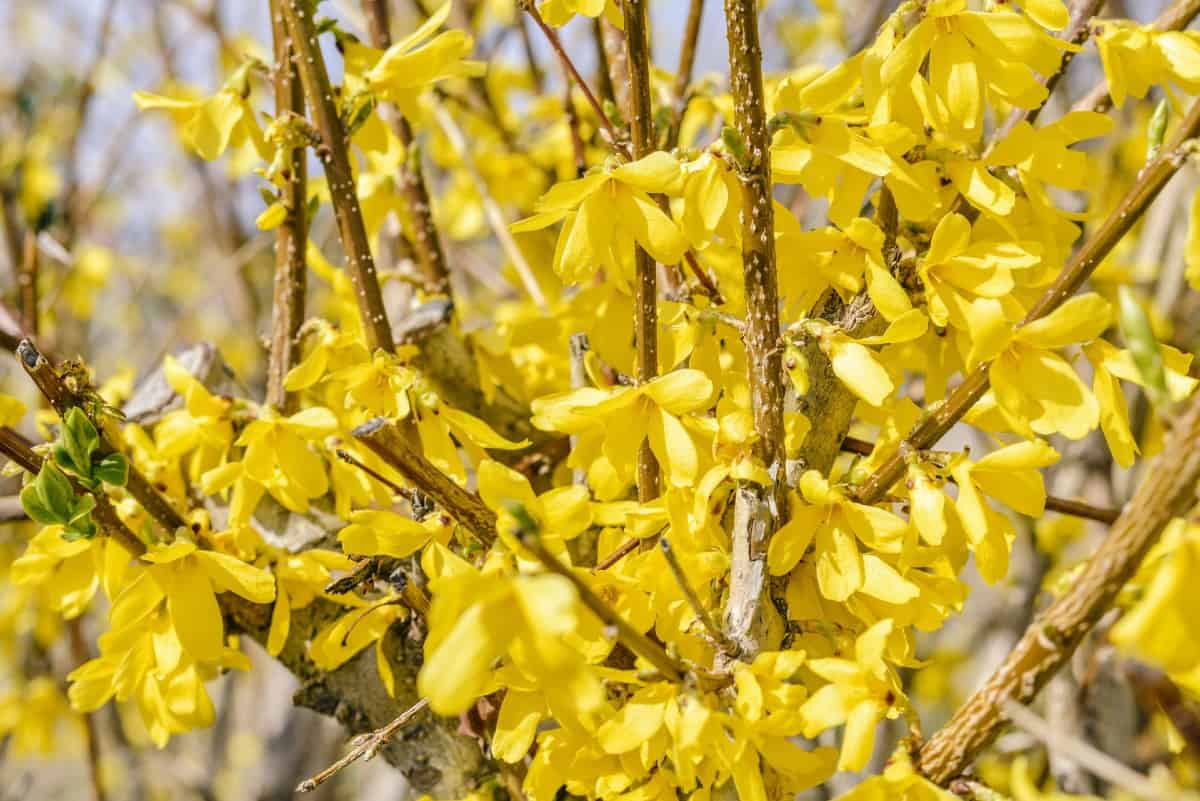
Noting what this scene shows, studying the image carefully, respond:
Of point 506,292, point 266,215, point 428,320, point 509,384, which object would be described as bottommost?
point 506,292

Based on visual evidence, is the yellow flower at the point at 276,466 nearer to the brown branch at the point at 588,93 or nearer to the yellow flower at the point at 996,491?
the brown branch at the point at 588,93

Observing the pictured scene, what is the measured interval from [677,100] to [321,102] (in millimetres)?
611

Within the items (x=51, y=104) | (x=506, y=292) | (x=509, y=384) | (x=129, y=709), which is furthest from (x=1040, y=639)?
(x=129, y=709)

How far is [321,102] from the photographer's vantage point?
109cm

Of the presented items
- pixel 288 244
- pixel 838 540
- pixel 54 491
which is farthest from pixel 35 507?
pixel 838 540

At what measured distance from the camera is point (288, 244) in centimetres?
122

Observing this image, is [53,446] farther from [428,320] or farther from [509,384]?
[509,384]

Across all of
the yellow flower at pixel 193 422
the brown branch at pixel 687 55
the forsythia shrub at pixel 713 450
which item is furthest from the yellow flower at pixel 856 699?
the brown branch at pixel 687 55

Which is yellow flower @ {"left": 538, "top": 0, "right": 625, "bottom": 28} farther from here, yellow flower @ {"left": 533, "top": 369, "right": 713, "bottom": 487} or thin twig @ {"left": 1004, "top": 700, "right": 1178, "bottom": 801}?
thin twig @ {"left": 1004, "top": 700, "right": 1178, "bottom": 801}

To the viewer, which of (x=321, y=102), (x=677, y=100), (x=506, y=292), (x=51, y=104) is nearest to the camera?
(x=321, y=102)

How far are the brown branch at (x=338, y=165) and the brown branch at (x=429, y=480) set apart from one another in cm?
26

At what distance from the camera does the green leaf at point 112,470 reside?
34.0 inches

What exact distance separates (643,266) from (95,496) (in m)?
0.57

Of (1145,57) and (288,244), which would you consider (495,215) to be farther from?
(1145,57)
